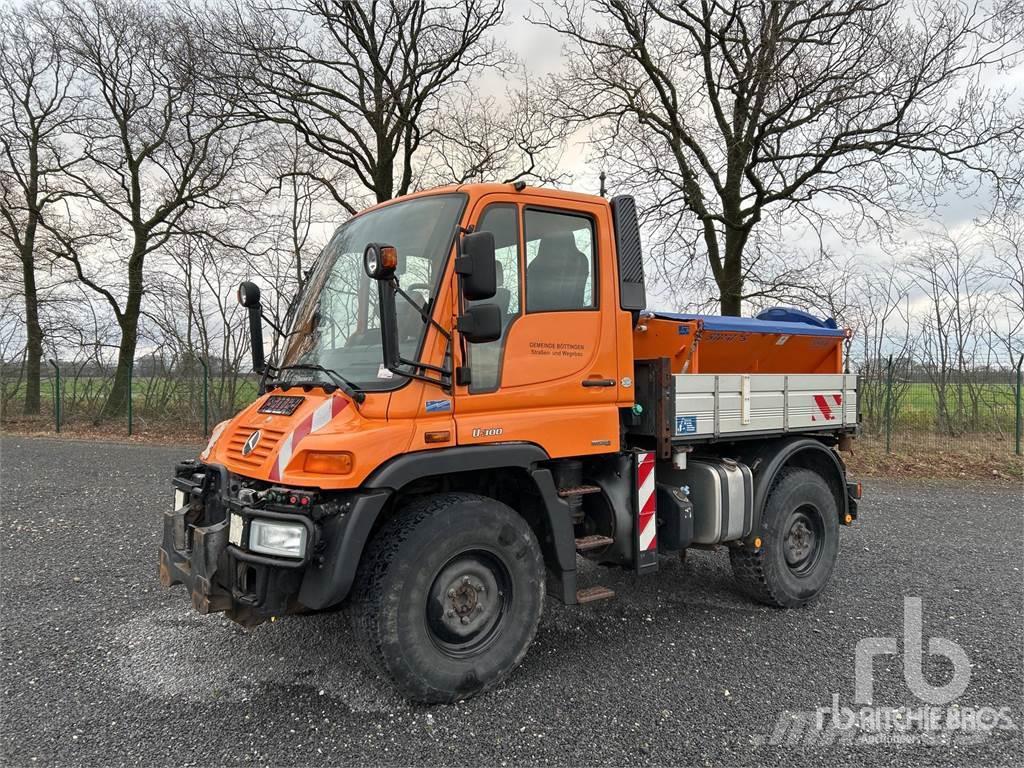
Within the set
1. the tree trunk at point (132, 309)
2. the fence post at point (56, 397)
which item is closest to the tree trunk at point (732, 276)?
the tree trunk at point (132, 309)

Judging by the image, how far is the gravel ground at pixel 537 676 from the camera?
297cm

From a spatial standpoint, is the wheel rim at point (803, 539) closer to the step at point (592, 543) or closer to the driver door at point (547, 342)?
the step at point (592, 543)

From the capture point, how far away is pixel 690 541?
172 inches

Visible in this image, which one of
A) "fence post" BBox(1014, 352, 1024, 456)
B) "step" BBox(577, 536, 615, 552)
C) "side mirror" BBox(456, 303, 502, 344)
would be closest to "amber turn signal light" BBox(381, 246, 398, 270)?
"side mirror" BBox(456, 303, 502, 344)

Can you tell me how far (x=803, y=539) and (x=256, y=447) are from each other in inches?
160

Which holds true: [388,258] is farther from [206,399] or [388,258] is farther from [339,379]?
[206,399]

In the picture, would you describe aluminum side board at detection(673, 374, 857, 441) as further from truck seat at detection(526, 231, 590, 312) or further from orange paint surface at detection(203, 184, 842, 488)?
truck seat at detection(526, 231, 590, 312)

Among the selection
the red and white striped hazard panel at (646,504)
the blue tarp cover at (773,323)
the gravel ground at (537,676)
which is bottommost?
the gravel ground at (537,676)

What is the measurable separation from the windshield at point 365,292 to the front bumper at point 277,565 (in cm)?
69

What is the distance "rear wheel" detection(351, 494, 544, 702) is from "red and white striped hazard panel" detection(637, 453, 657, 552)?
2.80ft

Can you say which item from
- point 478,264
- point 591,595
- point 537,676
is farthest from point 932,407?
point 478,264

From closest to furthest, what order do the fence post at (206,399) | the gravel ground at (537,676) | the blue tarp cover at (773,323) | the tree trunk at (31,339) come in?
1. the gravel ground at (537,676)
2. the blue tarp cover at (773,323)
3. the fence post at (206,399)
4. the tree trunk at (31,339)

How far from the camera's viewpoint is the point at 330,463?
3.10m

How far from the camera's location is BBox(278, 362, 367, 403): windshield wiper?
3.27 meters
